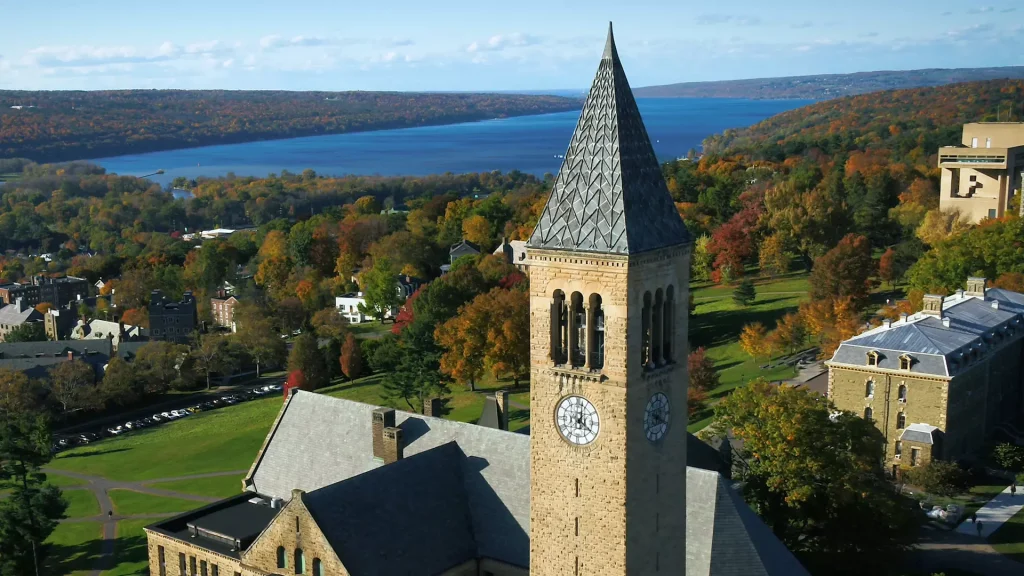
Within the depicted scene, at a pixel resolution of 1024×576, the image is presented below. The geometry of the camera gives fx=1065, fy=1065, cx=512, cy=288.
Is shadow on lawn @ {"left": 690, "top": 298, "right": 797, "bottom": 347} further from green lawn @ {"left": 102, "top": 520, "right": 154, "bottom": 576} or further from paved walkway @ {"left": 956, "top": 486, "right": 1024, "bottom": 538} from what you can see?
green lawn @ {"left": 102, "top": 520, "right": 154, "bottom": 576}

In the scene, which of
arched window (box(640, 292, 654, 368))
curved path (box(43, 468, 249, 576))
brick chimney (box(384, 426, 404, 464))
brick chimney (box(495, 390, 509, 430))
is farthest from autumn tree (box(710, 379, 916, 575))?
curved path (box(43, 468, 249, 576))

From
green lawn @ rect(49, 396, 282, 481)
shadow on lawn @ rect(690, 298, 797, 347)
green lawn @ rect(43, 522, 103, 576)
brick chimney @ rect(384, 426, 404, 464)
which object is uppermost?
brick chimney @ rect(384, 426, 404, 464)

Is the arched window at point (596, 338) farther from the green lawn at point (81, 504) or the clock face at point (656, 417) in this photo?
the green lawn at point (81, 504)

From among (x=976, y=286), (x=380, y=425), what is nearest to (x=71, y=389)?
(x=380, y=425)

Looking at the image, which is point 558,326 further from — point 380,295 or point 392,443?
point 380,295

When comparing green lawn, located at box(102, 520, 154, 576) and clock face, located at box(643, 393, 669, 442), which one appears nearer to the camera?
clock face, located at box(643, 393, 669, 442)

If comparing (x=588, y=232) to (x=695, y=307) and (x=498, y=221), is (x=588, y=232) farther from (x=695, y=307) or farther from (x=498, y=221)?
(x=498, y=221)

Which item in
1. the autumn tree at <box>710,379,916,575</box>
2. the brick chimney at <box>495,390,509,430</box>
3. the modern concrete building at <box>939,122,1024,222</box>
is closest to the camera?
the autumn tree at <box>710,379,916,575</box>
